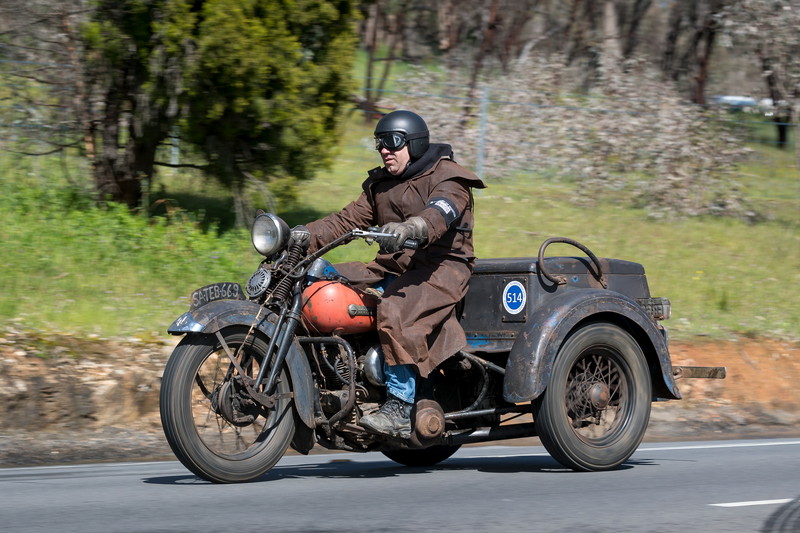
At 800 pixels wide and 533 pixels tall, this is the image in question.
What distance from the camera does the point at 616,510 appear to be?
5750 millimetres

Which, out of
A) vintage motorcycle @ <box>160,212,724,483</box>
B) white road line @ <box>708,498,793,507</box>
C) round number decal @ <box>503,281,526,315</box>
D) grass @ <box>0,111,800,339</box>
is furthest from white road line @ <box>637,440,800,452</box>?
grass @ <box>0,111,800,339</box>

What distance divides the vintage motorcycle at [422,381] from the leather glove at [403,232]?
0.09m

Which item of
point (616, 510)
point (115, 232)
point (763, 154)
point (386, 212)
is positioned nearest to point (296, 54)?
point (115, 232)

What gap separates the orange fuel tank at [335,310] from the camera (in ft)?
20.8

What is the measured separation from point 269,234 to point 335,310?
54cm

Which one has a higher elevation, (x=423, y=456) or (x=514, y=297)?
(x=514, y=297)

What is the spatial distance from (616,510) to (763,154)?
14.0m

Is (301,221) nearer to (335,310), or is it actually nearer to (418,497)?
(335,310)

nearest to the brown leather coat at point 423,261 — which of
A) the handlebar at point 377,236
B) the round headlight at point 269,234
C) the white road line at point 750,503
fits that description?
the handlebar at point 377,236

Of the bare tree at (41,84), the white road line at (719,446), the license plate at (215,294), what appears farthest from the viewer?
the bare tree at (41,84)

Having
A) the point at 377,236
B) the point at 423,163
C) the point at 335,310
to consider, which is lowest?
the point at 335,310

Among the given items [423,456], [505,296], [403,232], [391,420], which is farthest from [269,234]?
[423,456]

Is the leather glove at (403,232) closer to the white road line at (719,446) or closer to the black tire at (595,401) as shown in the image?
the black tire at (595,401)

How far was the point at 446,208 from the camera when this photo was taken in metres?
6.43
